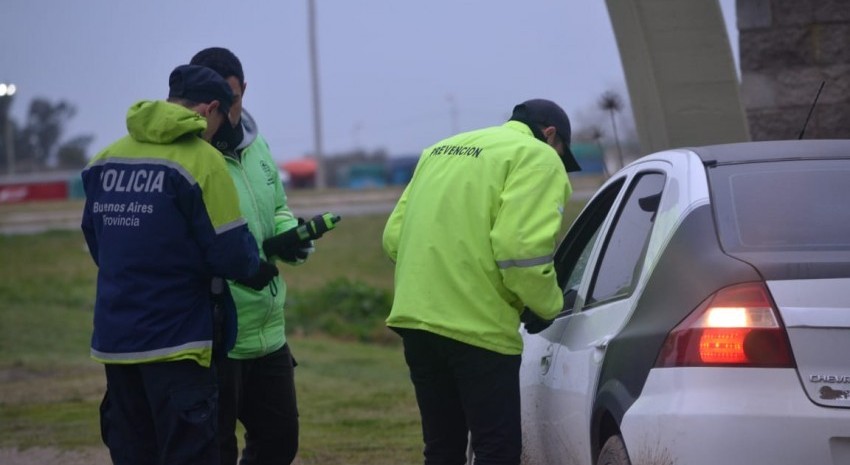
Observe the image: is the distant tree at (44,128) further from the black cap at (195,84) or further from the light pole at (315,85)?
the black cap at (195,84)

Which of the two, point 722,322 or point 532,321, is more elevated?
point 722,322

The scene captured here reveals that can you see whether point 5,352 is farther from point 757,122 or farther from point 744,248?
point 744,248

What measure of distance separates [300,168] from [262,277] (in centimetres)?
7123

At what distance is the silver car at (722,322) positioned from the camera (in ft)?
12.0

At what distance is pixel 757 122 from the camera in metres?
9.21

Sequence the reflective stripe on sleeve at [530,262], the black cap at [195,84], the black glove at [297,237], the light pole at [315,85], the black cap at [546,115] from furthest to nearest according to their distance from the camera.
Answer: the light pole at [315,85] → the black glove at [297,237] → the black cap at [546,115] → the black cap at [195,84] → the reflective stripe on sleeve at [530,262]

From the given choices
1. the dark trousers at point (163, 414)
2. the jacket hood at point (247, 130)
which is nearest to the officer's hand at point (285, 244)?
the jacket hood at point (247, 130)

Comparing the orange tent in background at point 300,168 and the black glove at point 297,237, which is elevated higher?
the black glove at point 297,237

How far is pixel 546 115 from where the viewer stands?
5113mm

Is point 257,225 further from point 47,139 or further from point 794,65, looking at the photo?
point 47,139

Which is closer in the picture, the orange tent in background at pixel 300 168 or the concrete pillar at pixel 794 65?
the concrete pillar at pixel 794 65

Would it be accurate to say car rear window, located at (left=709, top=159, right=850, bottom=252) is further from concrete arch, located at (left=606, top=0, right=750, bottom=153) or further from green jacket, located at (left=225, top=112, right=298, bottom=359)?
concrete arch, located at (left=606, top=0, right=750, bottom=153)

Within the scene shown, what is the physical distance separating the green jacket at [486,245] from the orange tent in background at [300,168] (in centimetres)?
6932

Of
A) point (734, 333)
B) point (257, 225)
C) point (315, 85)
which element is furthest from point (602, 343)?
point (315, 85)
